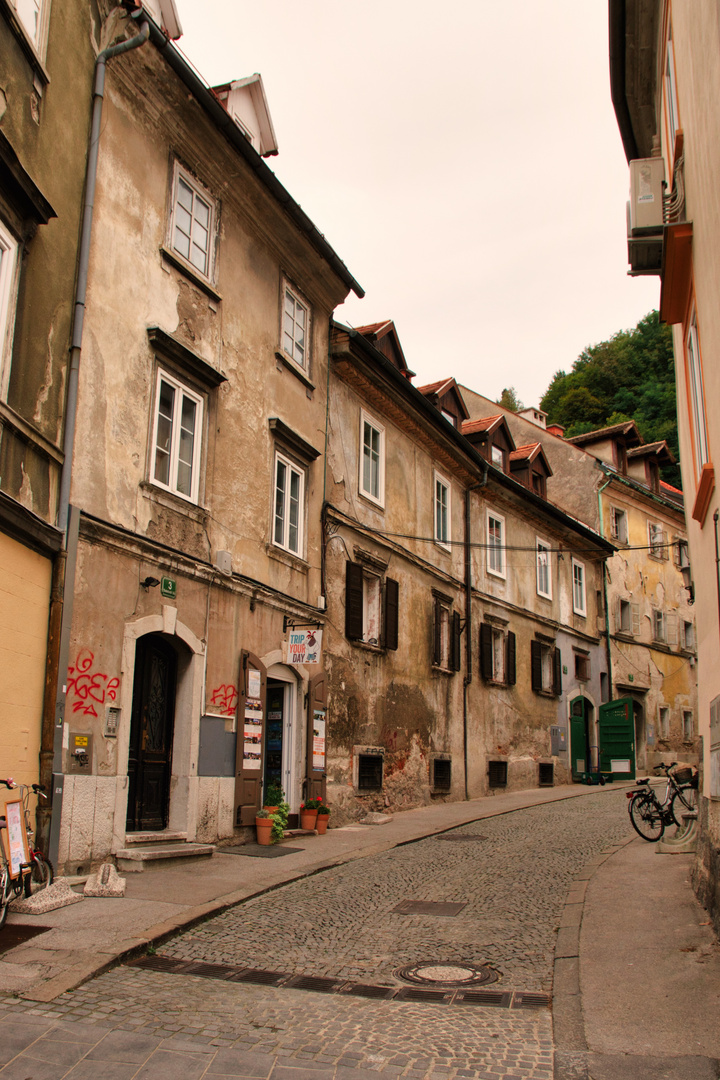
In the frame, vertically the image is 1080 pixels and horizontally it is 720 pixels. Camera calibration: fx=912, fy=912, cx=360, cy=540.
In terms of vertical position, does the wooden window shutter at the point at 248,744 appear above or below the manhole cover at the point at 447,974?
above

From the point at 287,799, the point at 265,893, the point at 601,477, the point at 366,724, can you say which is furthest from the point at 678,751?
the point at 265,893

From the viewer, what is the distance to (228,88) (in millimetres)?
14750

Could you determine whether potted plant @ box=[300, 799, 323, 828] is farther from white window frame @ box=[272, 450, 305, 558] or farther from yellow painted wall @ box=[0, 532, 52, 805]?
yellow painted wall @ box=[0, 532, 52, 805]

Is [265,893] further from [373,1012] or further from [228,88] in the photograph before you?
[228,88]

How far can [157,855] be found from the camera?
397 inches

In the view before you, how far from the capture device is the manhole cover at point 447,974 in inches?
247

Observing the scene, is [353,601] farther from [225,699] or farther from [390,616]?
[225,699]

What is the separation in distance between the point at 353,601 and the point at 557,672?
11.8m

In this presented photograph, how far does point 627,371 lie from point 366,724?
3628 centimetres

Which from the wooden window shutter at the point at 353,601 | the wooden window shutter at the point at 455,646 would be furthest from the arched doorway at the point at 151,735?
the wooden window shutter at the point at 455,646

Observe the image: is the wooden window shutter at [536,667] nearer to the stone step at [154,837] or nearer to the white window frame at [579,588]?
the white window frame at [579,588]

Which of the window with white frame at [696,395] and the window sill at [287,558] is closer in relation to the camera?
the window with white frame at [696,395]

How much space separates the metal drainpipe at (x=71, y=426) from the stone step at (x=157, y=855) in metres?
1.02

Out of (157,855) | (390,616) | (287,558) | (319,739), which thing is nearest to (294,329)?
(287,558)
